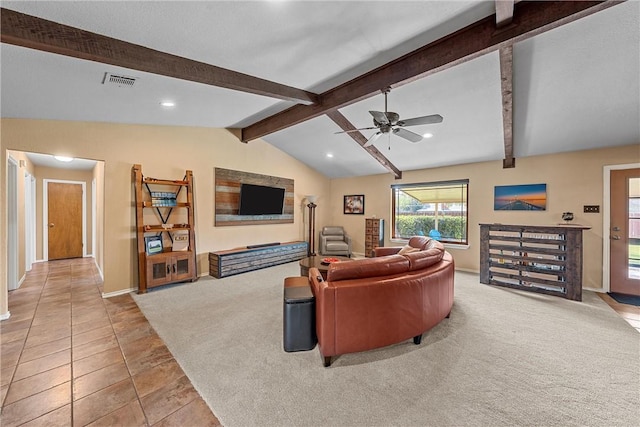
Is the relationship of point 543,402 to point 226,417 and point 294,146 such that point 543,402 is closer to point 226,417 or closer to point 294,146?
point 226,417

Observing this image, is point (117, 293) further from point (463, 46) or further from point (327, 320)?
point (463, 46)

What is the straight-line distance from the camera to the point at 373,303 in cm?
226

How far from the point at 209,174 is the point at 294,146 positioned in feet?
7.03

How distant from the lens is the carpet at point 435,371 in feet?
5.57

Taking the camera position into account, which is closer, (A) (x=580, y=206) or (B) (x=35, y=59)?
(B) (x=35, y=59)

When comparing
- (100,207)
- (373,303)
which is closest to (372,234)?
(373,303)

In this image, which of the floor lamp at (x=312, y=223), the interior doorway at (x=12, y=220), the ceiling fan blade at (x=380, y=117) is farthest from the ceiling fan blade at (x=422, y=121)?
the interior doorway at (x=12, y=220)

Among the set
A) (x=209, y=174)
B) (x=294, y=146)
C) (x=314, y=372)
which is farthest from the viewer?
(x=294, y=146)

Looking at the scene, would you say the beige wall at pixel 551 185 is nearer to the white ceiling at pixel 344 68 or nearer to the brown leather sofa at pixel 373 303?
the white ceiling at pixel 344 68

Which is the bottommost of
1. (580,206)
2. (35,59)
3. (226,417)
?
(226,417)

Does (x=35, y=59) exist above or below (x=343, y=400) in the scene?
above

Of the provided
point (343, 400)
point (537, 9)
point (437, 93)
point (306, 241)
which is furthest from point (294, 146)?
point (343, 400)

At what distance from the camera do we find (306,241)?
7.29 metres

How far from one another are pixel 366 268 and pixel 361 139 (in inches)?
138
